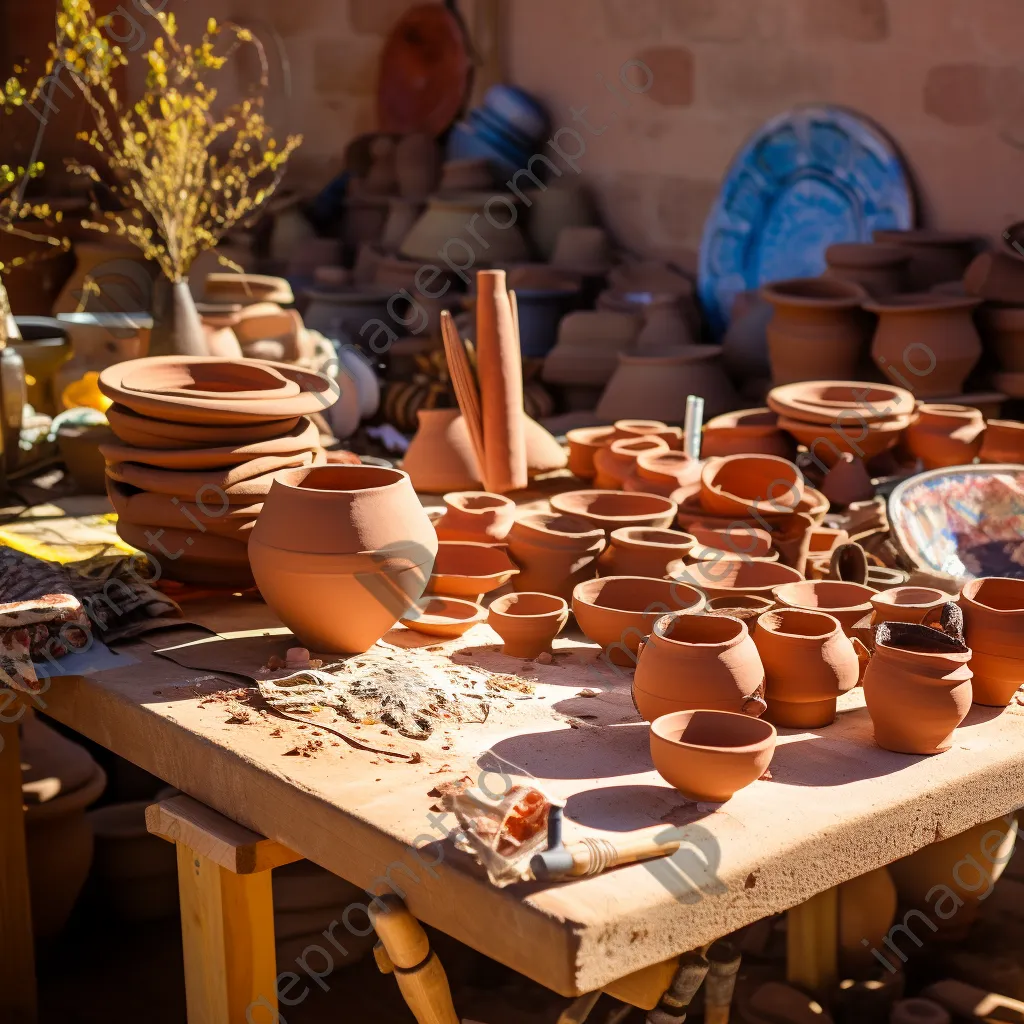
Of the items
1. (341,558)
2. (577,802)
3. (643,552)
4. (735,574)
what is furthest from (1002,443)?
(577,802)

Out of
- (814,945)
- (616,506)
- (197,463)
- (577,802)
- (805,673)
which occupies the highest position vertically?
(197,463)

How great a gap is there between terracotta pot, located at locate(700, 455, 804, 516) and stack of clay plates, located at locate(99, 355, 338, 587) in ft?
3.11

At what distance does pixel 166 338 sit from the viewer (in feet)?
12.5

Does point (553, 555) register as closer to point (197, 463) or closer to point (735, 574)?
point (735, 574)

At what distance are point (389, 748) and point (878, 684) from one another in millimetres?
811

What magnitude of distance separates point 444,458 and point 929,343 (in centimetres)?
210

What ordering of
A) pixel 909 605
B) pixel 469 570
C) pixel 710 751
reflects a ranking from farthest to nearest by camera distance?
pixel 469 570, pixel 909 605, pixel 710 751

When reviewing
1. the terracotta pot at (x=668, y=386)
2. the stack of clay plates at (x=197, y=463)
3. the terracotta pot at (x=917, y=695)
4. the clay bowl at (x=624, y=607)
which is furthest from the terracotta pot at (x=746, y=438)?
the terracotta pot at (x=668, y=386)

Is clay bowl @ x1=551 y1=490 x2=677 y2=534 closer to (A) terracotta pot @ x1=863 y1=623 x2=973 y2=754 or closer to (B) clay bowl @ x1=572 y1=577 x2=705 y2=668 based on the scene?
(B) clay bowl @ x1=572 y1=577 x2=705 y2=668

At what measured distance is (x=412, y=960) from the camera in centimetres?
201

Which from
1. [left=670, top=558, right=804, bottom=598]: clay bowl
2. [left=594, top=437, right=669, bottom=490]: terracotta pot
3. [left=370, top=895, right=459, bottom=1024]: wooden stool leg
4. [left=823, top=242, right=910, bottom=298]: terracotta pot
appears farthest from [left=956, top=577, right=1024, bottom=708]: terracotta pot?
[left=823, top=242, right=910, bottom=298]: terracotta pot

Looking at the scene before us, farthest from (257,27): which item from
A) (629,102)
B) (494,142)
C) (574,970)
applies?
(574,970)

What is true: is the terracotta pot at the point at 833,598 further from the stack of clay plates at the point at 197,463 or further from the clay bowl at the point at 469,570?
the stack of clay plates at the point at 197,463

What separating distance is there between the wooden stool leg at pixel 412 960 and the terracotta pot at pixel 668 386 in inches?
161
